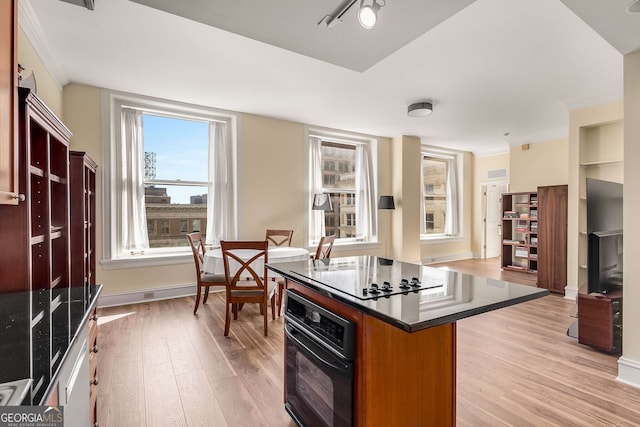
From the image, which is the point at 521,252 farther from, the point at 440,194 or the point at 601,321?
the point at 601,321

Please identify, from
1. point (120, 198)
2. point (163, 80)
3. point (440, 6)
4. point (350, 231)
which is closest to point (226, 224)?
point (120, 198)

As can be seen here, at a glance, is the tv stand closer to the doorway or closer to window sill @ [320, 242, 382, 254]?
window sill @ [320, 242, 382, 254]

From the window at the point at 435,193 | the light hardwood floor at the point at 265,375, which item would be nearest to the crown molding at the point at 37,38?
the light hardwood floor at the point at 265,375

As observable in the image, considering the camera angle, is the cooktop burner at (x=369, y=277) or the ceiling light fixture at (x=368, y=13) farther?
the ceiling light fixture at (x=368, y=13)

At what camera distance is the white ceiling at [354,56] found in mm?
2070

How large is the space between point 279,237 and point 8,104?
4.12m

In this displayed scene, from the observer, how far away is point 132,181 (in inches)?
166

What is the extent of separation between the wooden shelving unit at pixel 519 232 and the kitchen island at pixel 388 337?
5546 mm

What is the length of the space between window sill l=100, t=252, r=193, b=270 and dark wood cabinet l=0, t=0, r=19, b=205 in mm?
3071

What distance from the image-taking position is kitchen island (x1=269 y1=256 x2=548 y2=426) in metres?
1.19

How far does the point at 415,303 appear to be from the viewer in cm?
119

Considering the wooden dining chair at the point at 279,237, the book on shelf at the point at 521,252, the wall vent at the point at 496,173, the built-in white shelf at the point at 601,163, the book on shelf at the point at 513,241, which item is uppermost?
the wall vent at the point at 496,173

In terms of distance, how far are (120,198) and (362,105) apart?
3578mm

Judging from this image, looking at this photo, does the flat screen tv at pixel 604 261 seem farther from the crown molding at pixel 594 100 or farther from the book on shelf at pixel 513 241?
the book on shelf at pixel 513 241
